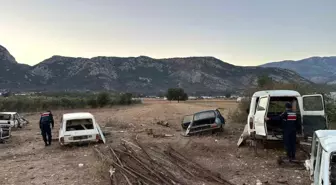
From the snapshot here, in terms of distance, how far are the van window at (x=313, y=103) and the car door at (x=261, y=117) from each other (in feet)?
4.63

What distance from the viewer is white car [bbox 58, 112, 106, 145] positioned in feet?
53.0

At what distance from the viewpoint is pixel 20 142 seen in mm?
19516

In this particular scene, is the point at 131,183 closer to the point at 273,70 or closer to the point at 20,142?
the point at 20,142

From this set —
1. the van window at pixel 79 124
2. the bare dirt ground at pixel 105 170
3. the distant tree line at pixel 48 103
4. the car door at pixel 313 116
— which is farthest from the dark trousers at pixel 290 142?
the distant tree line at pixel 48 103

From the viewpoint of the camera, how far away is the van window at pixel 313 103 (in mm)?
12000

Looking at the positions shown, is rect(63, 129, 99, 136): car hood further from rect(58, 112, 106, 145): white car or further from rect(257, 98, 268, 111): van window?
rect(257, 98, 268, 111): van window

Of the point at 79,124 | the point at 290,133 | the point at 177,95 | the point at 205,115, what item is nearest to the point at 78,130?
the point at 79,124

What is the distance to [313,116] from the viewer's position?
39.7ft

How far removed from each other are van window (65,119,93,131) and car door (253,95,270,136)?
26.8 feet

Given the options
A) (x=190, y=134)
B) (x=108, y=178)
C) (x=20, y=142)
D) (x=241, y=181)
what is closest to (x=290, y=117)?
(x=241, y=181)

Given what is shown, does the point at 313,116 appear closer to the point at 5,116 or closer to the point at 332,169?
the point at 332,169

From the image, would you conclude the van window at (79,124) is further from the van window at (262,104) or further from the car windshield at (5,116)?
the car windshield at (5,116)

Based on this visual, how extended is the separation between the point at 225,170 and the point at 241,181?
4.55 ft

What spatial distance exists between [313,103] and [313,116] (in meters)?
0.47
